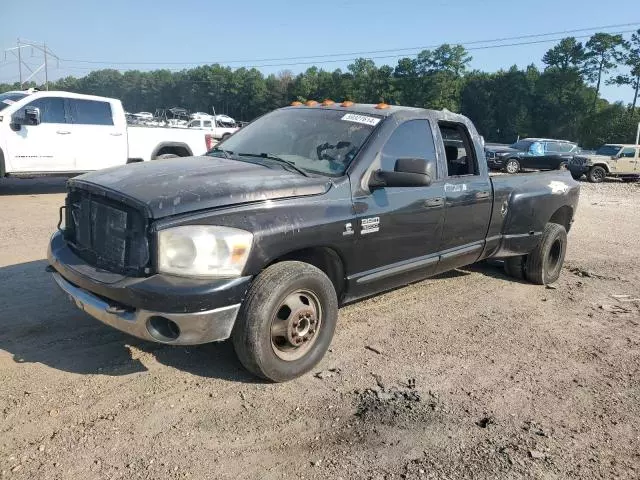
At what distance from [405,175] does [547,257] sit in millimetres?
2994

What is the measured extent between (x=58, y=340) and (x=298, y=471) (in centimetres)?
224

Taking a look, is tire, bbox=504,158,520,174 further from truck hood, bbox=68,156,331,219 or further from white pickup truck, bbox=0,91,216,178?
truck hood, bbox=68,156,331,219

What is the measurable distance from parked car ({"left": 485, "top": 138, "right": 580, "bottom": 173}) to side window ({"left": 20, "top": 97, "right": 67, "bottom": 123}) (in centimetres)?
1829

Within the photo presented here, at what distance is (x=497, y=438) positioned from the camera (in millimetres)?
3078

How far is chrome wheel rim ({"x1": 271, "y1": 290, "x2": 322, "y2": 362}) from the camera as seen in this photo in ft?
11.4

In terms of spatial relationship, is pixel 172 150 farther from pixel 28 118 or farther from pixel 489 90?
pixel 489 90

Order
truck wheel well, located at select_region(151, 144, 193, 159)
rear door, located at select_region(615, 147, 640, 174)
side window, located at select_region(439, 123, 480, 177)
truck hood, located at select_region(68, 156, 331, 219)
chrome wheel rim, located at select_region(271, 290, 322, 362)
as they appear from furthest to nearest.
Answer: rear door, located at select_region(615, 147, 640, 174)
truck wheel well, located at select_region(151, 144, 193, 159)
side window, located at select_region(439, 123, 480, 177)
chrome wheel rim, located at select_region(271, 290, 322, 362)
truck hood, located at select_region(68, 156, 331, 219)

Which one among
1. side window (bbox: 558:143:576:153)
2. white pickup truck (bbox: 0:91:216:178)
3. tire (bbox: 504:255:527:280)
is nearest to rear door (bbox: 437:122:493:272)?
tire (bbox: 504:255:527:280)

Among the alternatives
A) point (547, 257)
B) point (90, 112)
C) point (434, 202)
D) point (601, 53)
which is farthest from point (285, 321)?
point (601, 53)

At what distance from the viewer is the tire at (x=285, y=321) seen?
3.25m

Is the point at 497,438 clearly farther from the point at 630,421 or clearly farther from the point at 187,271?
the point at 187,271

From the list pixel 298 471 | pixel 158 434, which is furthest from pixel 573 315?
pixel 158 434

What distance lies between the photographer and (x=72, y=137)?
1121 centimetres

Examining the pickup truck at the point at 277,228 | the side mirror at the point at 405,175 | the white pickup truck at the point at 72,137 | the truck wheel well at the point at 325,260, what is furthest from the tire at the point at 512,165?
the truck wheel well at the point at 325,260
